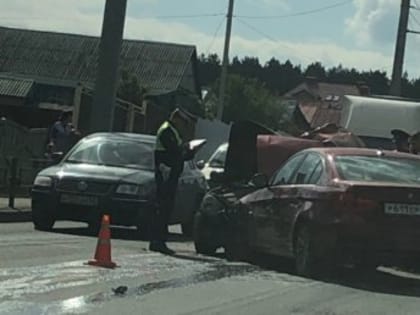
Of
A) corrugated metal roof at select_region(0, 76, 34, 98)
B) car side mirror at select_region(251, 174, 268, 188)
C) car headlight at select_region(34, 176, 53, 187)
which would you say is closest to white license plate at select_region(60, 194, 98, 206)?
car headlight at select_region(34, 176, 53, 187)

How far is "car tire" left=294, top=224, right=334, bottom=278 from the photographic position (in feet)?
36.6

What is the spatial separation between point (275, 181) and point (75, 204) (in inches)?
139

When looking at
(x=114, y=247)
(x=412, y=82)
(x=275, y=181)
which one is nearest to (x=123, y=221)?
(x=114, y=247)

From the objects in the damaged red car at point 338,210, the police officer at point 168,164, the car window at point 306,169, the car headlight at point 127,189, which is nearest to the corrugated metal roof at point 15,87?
the car headlight at point 127,189

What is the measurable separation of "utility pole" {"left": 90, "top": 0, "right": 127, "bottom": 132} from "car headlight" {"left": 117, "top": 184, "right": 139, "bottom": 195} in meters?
6.51

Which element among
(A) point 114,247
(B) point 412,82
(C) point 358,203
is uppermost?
(B) point 412,82

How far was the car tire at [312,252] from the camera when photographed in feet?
36.6

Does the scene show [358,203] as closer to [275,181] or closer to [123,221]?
[275,181]

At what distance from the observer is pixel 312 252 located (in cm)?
1123

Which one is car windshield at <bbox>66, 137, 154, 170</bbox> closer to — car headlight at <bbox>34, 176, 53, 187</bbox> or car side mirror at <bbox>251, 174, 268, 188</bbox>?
car headlight at <bbox>34, 176, 53, 187</bbox>

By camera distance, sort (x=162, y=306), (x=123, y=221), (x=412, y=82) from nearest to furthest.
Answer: (x=162, y=306), (x=123, y=221), (x=412, y=82)

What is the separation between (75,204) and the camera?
15.2 m

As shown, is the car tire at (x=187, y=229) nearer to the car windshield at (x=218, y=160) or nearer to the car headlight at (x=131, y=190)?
the car headlight at (x=131, y=190)

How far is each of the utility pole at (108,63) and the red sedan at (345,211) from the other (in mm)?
9372
